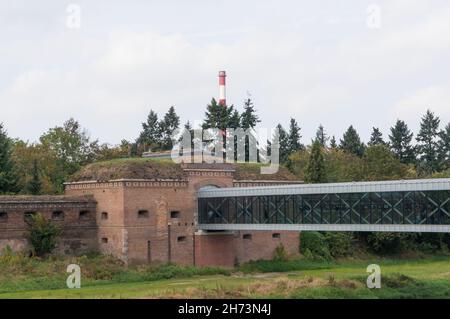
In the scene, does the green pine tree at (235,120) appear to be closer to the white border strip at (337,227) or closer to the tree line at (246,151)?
the tree line at (246,151)

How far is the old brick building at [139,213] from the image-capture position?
5372 centimetres

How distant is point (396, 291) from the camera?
45.1 meters

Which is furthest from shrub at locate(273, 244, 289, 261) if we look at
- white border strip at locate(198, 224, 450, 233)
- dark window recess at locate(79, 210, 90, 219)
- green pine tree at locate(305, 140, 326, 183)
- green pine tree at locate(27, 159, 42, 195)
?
green pine tree at locate(27, 159, 42, 195)

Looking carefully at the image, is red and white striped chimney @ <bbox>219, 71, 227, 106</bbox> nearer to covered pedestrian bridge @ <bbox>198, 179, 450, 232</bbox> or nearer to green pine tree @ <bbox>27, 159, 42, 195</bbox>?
covered pedestrian bridge @ <bbox>198, 179, 450, 232</bbox>

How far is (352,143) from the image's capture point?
101 metres

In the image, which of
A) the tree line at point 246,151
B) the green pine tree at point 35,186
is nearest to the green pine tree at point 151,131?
the tree line at point 246,151

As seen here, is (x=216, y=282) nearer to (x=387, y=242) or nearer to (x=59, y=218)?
(x=59, y=218)

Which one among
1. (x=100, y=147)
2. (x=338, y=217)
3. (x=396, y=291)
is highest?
(x=100, y=147)

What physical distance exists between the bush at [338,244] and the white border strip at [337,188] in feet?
39.1

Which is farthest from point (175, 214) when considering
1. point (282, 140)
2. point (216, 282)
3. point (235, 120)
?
point (282, 140)

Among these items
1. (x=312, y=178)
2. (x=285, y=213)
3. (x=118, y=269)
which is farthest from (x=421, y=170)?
(x=118, y=269)

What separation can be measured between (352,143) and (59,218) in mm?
53490
